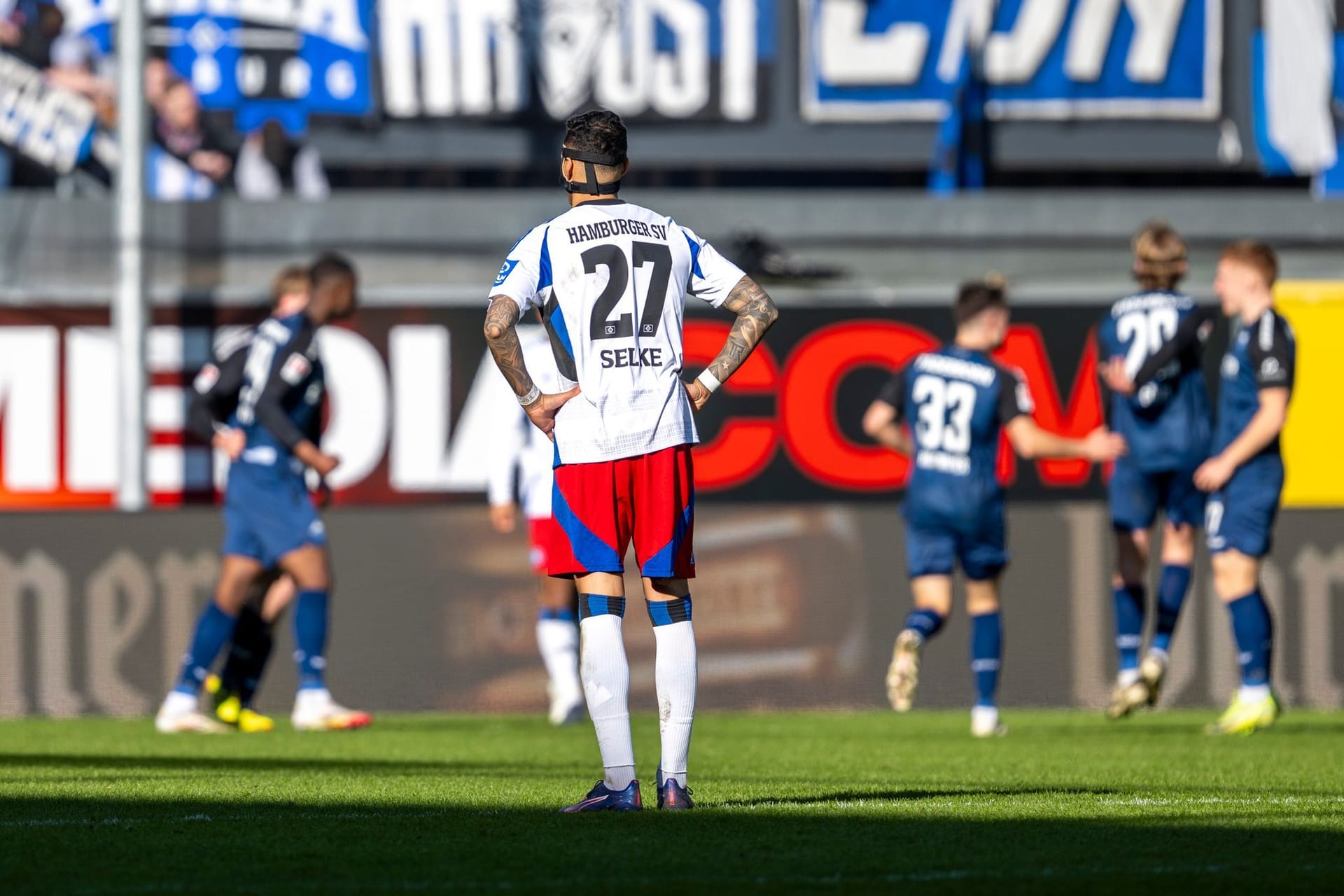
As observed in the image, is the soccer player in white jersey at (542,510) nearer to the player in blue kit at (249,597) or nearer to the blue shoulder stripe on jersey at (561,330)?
the player in blue kit at (249,597)

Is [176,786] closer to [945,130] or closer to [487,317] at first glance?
[487,317]

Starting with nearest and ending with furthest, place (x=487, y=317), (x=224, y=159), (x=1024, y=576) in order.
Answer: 1. (x=487, y=317)
2. (x=1024, y=576)
3. (x=224, y=159)

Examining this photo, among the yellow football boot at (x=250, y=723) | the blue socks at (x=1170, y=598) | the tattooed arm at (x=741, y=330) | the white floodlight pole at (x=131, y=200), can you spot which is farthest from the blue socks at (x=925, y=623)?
the white floodlight pole at (x=131, y=200)

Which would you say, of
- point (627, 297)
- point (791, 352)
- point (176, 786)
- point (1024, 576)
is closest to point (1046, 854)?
point (627, 297)

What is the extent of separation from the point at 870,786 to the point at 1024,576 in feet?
18.5

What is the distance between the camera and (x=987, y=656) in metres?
9.20

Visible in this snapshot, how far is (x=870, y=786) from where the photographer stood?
21.4ft

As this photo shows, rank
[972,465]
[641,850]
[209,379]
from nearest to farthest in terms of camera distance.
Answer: [641,850] → [972,465] → [209,379]

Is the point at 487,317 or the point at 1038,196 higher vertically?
the point at 1038,196

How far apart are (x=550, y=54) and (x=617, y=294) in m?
9.71

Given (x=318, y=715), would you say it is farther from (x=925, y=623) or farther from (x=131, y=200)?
(x=131, y=200)

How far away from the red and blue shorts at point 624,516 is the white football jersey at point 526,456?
463cm

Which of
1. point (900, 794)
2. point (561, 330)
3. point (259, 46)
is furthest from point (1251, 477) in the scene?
point (259, 46)

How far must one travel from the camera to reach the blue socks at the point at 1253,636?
9.10 meters
